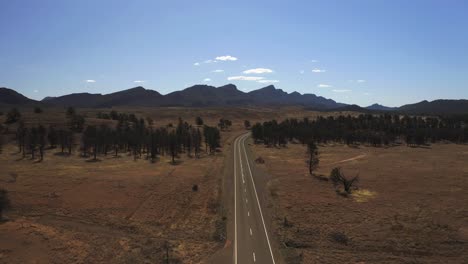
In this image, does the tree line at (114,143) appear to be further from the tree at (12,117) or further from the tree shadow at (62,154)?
the tree at (12,117)

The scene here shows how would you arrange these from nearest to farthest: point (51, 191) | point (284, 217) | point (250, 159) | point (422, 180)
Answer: point (284, 217)
point (51, 191)
point (422, 180)
point (250, 159)

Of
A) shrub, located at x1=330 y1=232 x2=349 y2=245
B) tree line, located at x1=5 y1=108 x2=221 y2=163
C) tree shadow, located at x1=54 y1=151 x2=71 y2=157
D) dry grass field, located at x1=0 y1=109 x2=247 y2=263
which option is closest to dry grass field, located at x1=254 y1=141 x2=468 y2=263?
shrub, located at x1=330 y1=232 x2=349 y2=245

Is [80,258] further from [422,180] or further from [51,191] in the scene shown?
[422,180]

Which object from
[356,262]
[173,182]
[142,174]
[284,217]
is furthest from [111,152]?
[356,262]

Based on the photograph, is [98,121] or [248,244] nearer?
[248,244]

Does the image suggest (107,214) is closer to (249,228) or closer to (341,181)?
(249,228)

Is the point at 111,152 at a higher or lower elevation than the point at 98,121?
lower

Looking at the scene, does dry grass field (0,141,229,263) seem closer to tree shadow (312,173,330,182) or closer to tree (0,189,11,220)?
tree (0,189,11,220)

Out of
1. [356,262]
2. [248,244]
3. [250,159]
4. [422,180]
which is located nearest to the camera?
[356,262]
